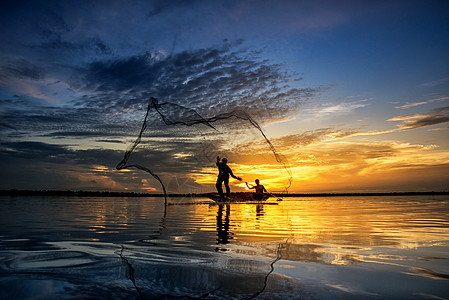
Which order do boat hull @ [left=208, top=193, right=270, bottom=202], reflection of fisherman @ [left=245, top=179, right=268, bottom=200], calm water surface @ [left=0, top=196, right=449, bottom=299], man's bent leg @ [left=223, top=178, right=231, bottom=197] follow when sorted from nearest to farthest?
1. calm water surface @ [left=0, top=196, right=449, bottom=299]
2. man's bent leg @ [left=223, top=178, right=231, bottom=197]
3. boat hull @ [left=208, top=193, right=270, bottom=202]
4. reflection of fisherman @ [left=245, top=179, right=268, bottom=200]

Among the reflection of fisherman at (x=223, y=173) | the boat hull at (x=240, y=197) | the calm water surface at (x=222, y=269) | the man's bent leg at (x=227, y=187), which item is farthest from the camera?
the boat hull at (x=240, y=197)

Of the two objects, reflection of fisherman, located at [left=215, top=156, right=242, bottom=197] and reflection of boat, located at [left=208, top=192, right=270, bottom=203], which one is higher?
reflection of fisherman, located at [left=215, top=156, right=242, bottom=197]

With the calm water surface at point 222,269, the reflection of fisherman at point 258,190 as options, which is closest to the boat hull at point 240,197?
the reflection of fisherman at point 258,190

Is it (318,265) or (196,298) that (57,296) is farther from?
(318,265)

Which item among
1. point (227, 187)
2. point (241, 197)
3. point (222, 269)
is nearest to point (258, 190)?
point (241, 197)

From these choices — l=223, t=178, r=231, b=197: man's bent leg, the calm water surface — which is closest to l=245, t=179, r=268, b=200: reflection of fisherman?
l=223, t=178, r=231, b=197: man's bent leg

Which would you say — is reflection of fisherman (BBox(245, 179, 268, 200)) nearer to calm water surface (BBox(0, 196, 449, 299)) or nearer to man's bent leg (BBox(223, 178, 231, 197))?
man's bent leg (BBox(223, 178, 231, 197))

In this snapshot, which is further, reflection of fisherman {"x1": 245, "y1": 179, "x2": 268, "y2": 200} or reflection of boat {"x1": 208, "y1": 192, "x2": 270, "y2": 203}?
reflection of fisherman {"x1": 245, "y1": 179, "x2": 268, "y2": 200}

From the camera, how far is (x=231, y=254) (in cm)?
524

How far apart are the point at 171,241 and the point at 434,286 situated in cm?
487

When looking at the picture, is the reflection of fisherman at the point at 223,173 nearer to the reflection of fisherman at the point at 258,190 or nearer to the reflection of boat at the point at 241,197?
the reflection of boat at the point at 241,197

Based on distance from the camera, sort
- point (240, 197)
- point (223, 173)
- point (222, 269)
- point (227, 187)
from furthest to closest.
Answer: point (240, 197)
point (227, 187)
point (223, 173)
point (222, 269)

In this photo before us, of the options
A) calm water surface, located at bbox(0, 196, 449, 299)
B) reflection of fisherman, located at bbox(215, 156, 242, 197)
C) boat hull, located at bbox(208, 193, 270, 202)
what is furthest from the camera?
boat hull, located at bbox(208, 193, 270, 202)

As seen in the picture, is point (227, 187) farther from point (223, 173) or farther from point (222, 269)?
point (222, 269)
